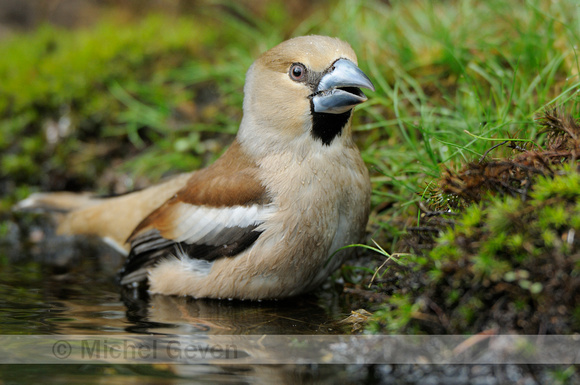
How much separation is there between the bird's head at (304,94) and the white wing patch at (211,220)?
490 mm

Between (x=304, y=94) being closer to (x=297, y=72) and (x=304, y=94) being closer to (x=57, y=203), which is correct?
(x=297, y=72)

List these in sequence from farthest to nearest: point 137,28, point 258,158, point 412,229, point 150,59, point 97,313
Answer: point 137,28 < point 150,59 < point 258,158 < point 97,313 < point 412,229

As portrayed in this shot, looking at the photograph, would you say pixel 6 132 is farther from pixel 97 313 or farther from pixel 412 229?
pixel 412 229

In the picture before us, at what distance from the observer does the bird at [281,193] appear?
168 inches

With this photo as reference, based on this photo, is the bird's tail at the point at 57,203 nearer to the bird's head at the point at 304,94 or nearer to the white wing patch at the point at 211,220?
the white wing patch at the point at 211,220

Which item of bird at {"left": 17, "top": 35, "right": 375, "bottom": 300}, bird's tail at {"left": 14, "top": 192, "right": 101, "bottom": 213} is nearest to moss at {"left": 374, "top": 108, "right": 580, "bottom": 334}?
bird at {"left": 17, "top": 35, "right": 375, "bottom": 300}

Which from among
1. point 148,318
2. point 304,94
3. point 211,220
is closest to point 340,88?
point 304,94

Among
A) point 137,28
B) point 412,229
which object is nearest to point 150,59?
point 137,28

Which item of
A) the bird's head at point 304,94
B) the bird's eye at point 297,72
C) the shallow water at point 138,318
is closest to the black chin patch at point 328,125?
the bird's head at point 304,94

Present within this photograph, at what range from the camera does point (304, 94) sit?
4316 millimetres

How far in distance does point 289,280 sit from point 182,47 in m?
5.26

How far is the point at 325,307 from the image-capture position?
14.5ft

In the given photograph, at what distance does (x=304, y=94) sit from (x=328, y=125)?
30cm

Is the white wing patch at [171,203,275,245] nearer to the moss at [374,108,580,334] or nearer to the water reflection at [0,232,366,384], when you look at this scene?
the water reflection at [0,232,366,384]
